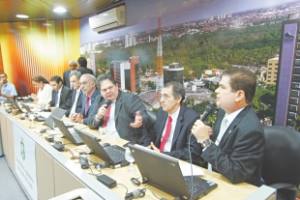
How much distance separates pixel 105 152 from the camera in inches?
63.6

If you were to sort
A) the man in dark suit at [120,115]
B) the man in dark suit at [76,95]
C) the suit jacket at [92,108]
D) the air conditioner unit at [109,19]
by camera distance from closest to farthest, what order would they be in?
the man in dark suit at [120,115] < the suit jacket at [92,108] < the man in dark suit at [76,95] < the air conditioner unit at [109,19]

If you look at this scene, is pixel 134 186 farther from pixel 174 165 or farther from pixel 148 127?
pixel 148 127

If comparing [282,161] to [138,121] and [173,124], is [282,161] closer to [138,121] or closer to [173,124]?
[173,124]

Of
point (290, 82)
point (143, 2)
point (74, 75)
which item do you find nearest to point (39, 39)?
point (74, 75)

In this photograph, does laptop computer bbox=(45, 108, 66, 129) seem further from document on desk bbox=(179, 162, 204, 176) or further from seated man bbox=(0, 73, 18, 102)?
seated man bbox=(0, 73, 18, 102)

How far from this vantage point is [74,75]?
13.0ft

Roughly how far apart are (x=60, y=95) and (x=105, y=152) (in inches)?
116

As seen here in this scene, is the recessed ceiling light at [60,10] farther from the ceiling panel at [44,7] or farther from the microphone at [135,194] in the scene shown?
the microphone at [135,194]

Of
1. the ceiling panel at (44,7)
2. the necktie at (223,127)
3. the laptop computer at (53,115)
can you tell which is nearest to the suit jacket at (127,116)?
the laptop computer at (53,115)

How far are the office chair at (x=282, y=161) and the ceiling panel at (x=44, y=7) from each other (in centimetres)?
323

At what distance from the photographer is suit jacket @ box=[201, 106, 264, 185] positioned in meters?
1.33

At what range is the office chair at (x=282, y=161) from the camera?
1.56m

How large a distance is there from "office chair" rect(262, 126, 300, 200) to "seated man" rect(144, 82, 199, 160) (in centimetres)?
51

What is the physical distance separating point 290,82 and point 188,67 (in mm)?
1164
